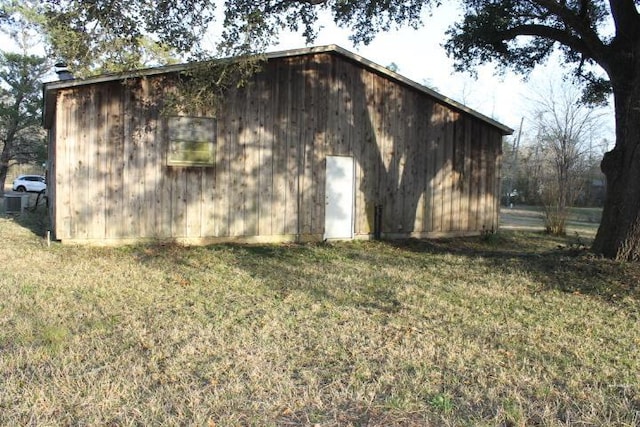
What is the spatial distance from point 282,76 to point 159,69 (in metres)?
2.72

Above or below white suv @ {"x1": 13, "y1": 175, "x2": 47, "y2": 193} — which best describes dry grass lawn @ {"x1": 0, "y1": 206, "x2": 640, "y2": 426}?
below

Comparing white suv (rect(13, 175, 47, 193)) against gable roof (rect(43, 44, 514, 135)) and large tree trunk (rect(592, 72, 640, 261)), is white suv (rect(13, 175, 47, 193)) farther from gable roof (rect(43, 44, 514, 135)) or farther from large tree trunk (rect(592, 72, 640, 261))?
large tree trunk (rect(592, 72, 640, 261))

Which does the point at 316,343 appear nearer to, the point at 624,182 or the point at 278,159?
the point at 624,182

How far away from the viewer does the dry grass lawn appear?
11.1ft

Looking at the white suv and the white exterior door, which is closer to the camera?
the white exterior door

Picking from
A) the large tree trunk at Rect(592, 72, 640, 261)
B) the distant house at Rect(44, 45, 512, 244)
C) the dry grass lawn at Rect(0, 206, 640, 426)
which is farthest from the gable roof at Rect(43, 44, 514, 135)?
the large tree trunk at Rect(592, 72, 640, 261)

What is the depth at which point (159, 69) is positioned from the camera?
33.2ft

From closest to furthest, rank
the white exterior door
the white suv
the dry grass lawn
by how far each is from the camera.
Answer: the dry grass lawn < the white exterior door < the white suv

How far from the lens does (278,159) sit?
38.6 feet

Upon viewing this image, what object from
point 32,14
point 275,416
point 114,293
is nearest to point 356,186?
point 114,293

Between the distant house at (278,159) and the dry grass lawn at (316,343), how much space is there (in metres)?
2.03

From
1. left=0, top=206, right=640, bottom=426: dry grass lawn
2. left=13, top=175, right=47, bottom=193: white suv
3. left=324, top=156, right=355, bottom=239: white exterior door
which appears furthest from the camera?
left=13, top=175, right=47, bottom=193: white suv

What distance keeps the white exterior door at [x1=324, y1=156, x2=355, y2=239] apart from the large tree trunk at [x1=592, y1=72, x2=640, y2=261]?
5.32 metres

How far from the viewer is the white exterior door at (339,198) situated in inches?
484
